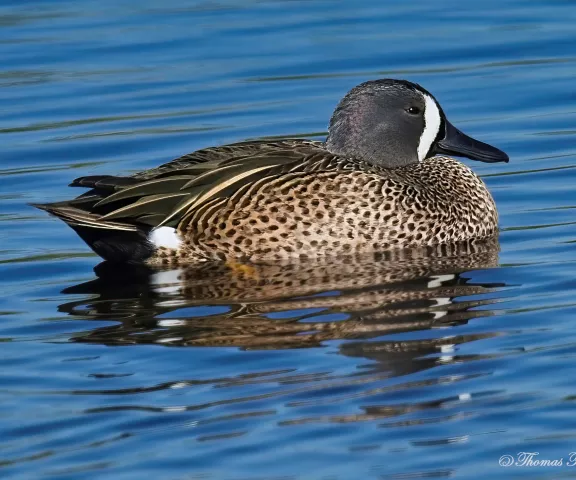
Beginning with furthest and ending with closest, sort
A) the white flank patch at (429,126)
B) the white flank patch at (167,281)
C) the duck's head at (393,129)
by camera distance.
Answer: the white flank patch at (429,126) < the duck's head at (393,129) < the white flank patch at (167,281)

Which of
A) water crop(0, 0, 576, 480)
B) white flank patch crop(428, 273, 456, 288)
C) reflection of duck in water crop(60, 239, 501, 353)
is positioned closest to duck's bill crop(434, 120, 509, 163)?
water crop(0, 0, 576, 480)

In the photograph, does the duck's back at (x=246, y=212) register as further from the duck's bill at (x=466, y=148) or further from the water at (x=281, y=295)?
the duck's bill at (x=466, y=148)

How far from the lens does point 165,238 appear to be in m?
10.1

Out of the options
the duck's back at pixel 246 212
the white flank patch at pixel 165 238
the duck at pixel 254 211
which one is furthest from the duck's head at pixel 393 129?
the white flank patch at pixel 165 238

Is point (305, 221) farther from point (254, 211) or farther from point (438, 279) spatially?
point (438, 279)

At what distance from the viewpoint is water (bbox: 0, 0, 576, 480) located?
6.86 m

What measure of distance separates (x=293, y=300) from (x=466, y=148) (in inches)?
94.9

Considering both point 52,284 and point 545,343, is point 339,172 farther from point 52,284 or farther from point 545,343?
point 545,343

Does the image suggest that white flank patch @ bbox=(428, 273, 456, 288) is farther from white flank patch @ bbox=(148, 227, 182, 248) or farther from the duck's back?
white flank patch @ bbox=(148, 227, 182, 248)

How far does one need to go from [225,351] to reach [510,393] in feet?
5.23

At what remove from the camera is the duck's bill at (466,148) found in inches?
427

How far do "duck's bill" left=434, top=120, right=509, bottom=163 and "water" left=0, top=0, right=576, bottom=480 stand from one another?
1.49ft

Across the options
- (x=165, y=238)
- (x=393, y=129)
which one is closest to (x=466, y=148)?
(x=393, y=129)

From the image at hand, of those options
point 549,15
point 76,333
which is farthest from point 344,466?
point 549,15
